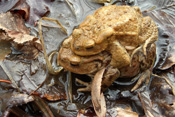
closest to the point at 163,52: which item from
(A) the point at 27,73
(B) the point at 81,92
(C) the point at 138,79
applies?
(C) the point at 138,79

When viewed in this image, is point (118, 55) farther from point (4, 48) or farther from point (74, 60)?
point (4, 48)

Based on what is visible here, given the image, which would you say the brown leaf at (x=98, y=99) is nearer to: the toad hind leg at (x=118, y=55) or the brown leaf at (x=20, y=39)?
the toad hind leg at (x=118, y=55)

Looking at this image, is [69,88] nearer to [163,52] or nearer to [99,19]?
[99,19]

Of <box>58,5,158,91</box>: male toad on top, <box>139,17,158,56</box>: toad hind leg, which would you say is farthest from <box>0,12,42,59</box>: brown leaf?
<box>139,17,158,56</box>: toad hind leg

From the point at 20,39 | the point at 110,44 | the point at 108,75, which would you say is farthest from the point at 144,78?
the point at 20,39

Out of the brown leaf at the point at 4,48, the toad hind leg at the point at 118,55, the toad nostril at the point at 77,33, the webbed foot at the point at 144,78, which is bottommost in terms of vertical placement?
the webbed foot at the point at 144,78

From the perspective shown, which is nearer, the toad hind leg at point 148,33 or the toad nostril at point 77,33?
the toad nostril at point 77,33

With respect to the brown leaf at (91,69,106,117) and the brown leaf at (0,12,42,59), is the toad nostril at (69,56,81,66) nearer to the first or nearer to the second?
the brown leaf at (91,69,106,117)

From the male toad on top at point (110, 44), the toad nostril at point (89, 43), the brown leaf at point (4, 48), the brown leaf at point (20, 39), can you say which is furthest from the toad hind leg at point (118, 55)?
the brown leaf at point (4, 48)
